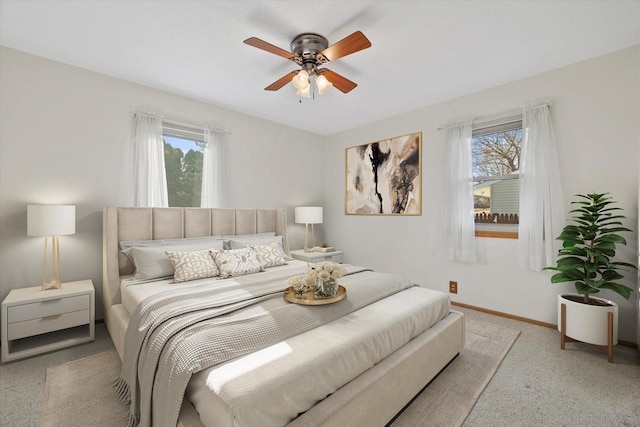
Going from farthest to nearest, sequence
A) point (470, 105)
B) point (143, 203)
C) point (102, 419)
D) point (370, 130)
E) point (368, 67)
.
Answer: point (370, 130), point (470, 105), point (143, 203), point (368, 67), point (102, 419)

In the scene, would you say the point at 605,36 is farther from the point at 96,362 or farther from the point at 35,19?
the point at 96,362

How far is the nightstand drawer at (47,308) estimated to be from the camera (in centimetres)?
217

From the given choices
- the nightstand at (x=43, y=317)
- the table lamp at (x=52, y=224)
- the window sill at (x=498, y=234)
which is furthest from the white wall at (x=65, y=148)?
the window sill at (x=498, y=234)

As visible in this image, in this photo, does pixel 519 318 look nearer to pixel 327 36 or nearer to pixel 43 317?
pixel 327 36

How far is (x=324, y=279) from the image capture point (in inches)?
74.2

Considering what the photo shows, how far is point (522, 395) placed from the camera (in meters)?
1.85

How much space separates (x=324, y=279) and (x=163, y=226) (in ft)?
6.97

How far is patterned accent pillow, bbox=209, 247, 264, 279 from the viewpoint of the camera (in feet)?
8.66

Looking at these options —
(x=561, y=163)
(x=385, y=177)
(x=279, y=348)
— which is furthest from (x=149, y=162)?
(x=561, y=163)

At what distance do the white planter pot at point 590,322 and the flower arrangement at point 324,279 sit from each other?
2068mm

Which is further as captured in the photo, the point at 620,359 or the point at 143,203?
the point at 143,203

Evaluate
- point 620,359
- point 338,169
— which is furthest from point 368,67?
point 620,359

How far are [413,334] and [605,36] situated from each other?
113 inches

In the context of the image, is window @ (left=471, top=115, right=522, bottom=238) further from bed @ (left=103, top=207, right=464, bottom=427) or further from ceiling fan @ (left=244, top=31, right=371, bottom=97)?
ceiling fan @ (left=244, top=31, right=371, bottom=97)
